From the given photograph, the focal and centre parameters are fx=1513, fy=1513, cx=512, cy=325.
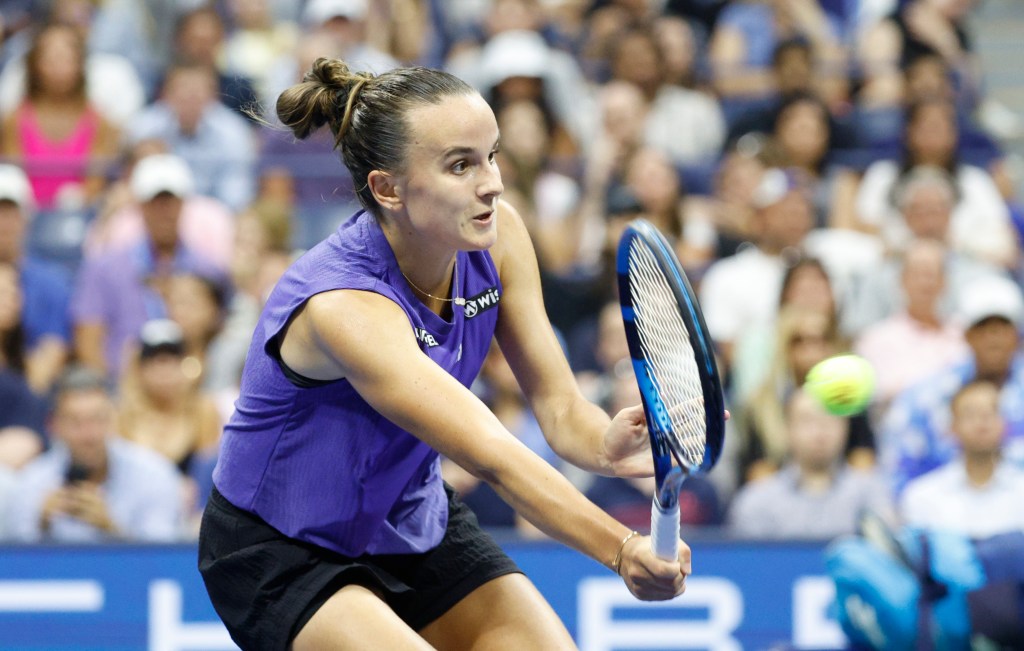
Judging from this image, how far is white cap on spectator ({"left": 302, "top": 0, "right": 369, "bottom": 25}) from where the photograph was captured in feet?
28.4

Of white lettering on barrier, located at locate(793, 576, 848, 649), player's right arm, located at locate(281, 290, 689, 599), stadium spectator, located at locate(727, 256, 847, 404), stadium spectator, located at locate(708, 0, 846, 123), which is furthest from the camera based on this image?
stadium spectator, located at locate(708, 0, 846, 123)

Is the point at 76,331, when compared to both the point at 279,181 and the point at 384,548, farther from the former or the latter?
the point at 384,548

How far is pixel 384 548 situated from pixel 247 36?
6.45 meters

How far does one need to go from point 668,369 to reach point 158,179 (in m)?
4.92

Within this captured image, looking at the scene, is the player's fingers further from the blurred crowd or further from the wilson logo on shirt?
the blurred crowd

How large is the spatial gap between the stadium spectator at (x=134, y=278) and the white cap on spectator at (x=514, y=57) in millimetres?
1964

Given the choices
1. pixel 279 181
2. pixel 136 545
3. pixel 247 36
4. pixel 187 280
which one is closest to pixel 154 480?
pixel 136 545

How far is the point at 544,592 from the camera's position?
5.62 m

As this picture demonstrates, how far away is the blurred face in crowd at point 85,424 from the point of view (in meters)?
5.93

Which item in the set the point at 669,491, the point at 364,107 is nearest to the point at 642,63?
the point at 364,107

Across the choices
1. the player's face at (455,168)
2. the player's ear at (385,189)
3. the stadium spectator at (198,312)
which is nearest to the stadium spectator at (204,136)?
the stadium spectator at (198,312)

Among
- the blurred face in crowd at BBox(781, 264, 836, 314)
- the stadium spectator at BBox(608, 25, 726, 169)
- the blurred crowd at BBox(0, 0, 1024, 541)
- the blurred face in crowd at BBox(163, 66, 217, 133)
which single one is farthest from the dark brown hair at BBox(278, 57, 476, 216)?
the stadium spectator at BBox(608, 25, 726, 169)

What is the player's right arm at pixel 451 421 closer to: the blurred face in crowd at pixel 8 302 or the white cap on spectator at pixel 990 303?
the white cap on spectator at pixel 990 303

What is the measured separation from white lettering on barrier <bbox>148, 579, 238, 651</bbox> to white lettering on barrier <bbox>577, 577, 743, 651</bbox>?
1348mm
